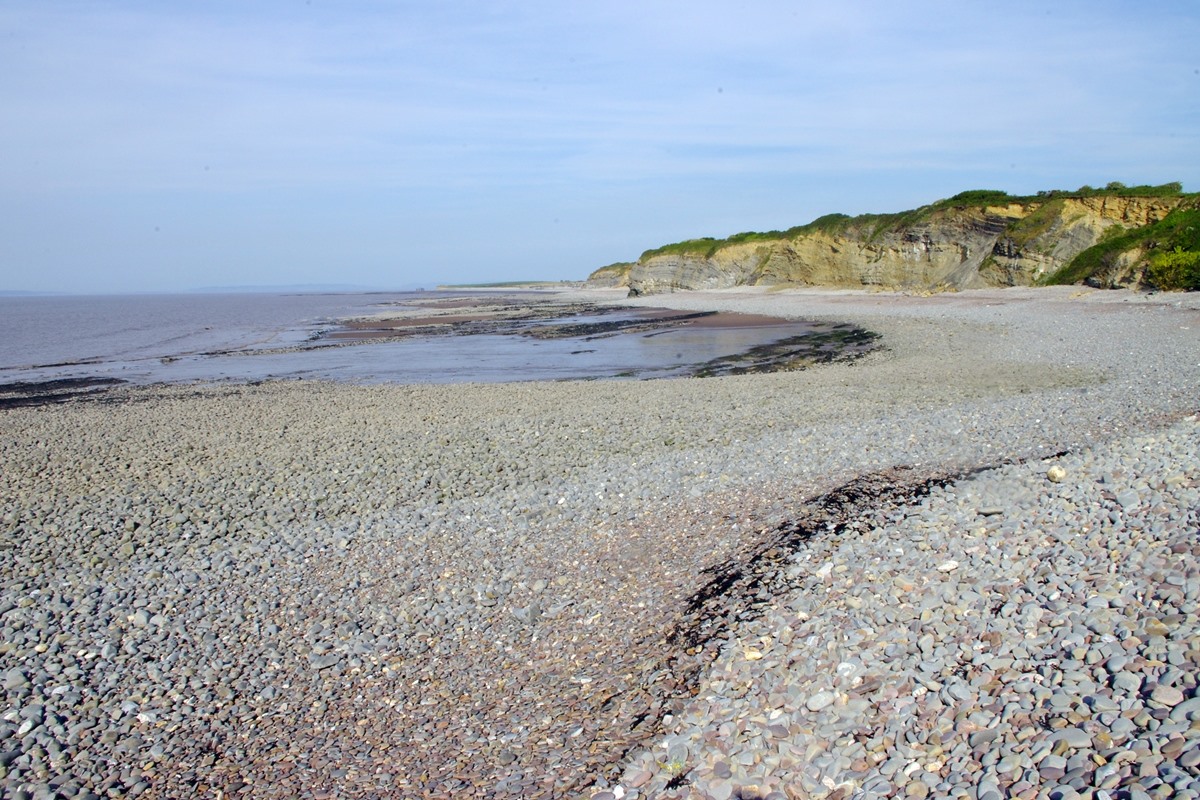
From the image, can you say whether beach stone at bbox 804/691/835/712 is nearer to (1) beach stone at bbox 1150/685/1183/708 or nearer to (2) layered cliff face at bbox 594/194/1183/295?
(1) beach stone at bbox 1150/685/1183/708

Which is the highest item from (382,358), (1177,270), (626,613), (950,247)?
(950,247)

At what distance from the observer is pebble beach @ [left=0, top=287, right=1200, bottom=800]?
14.3 ft

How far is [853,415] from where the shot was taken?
13172 mm

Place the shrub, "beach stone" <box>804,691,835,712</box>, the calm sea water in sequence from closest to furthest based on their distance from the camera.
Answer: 1. "beach stone" <box>804,691,835,712</box>
2. the calm sea water
3. the shrub

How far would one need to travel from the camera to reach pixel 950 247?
48.2 meters

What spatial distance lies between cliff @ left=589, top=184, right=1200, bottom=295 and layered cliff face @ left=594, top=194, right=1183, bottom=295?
0.05 metres

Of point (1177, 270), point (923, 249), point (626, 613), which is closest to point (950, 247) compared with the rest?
point (923, 249)

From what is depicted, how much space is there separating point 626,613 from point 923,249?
47795mm

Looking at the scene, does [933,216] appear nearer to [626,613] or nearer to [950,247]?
[950,247]

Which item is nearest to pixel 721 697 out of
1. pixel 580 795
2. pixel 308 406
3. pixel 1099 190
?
pixel 580 795

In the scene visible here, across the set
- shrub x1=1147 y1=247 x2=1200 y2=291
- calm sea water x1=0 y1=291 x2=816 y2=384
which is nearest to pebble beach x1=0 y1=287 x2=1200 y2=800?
calm sea water x1=0 y1=291 x2=816 y2=384

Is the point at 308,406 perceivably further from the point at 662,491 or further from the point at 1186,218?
the point at 1186,218

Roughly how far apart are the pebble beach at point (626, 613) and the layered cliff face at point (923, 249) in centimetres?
3024

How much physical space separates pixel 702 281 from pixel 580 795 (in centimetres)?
6719
